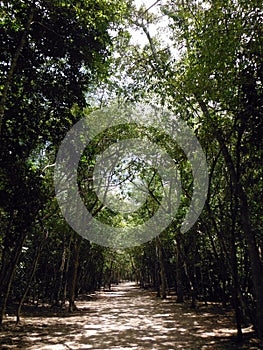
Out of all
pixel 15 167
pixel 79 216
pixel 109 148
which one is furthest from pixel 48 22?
pixel 79 216

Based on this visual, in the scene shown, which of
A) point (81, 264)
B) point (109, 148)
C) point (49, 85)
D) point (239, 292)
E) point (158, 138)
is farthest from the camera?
point (81, 264)

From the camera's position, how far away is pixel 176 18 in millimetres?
9211

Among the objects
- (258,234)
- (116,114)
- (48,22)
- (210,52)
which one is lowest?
(258,234)

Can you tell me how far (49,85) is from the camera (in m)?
7.63

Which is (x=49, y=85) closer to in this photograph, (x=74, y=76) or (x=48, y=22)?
(x=74, y=76)

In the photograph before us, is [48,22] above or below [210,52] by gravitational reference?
above

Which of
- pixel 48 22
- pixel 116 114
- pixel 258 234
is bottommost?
pixel 258 234

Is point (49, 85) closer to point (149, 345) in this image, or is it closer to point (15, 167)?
point (15, 167)

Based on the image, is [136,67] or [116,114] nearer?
[136,67]

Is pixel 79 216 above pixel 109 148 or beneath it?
beneath

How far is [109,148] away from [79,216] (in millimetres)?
4812

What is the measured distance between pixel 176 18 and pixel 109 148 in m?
6.69

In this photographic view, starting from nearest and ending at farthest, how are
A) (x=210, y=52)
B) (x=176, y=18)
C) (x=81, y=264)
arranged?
1. (x=210, y=52)
2. (x=176, y=18)
3. (x=81, y=264)

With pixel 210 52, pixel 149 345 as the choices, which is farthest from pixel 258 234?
pixel 210 52
